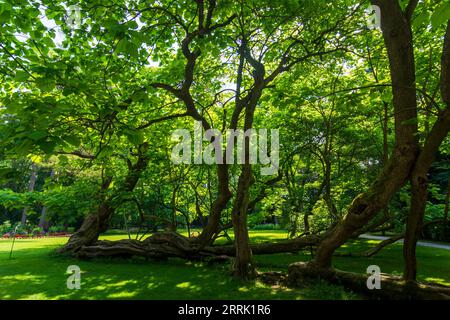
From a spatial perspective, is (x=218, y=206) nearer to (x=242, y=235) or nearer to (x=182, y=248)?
(x=242, y=235)

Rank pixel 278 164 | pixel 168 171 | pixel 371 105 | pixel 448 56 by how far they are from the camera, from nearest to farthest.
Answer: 1. pixel 448 56
2. pixel 371 105
3. pixel 168 171
4. pixel 278 164

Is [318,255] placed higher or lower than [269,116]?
lower

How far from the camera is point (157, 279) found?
8695mm

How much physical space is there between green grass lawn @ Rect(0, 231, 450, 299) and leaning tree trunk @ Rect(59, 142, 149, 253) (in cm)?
91

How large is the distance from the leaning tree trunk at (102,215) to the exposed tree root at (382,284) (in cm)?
707

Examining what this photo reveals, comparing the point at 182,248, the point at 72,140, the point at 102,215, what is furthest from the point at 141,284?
the point at 102,215

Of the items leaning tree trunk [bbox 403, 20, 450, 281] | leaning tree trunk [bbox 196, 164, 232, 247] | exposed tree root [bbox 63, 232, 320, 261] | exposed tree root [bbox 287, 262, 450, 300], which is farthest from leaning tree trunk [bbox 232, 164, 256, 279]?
leaning tree trunk [bbox 403, 20, 450, 281]

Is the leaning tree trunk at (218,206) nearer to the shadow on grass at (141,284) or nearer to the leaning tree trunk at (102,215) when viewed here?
the shadow on grass at (141,284)

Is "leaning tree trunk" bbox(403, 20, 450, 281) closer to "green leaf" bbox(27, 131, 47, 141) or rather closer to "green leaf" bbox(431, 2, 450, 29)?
"green leaf" bbox(431, 2, 450, 29)

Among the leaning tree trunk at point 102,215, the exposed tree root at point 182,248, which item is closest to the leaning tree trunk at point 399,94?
the exposed tree root at point 182,248
